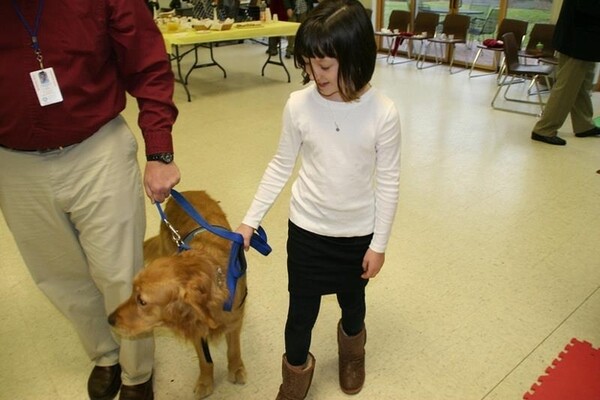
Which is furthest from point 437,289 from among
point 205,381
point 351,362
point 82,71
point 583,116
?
point 583,116

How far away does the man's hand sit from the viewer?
1.37 metres

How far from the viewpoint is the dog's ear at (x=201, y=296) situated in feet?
4.21

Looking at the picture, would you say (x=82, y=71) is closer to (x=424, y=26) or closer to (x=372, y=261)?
(x=372, y=261)

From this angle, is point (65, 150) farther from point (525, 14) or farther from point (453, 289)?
point (525, 14)

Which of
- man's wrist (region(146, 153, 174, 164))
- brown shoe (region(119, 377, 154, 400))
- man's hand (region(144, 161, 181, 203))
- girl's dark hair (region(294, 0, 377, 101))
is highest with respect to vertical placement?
girl's dark hair (region(294, 0, 377, 101))

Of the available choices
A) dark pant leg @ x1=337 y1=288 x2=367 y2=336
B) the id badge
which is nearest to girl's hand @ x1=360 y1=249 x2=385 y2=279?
dark pant leg @ x1=337 y1=288 x2=367 y2=336

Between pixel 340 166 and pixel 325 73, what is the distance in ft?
0.85

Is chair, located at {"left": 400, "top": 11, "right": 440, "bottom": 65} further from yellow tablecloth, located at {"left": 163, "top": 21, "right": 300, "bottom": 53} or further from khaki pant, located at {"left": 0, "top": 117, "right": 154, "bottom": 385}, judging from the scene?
khaki pant, located at {"left": 0, "top": 117, "right": 154, "bottom": 385}

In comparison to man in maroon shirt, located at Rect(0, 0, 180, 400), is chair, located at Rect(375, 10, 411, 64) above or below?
below

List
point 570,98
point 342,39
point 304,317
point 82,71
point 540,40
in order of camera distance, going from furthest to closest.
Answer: point 540,40 < point 570,98 < point 304,317 < point 82,71 < point 342,39

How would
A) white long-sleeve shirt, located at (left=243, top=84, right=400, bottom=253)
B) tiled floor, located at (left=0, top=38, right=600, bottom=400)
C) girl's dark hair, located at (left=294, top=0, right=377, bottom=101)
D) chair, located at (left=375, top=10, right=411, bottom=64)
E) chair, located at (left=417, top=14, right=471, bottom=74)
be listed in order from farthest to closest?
chair, located at (left=375, top=10, right=411, bottom=64) → chair, located at (left=417, top=14, right=471, bottom=74) → tiled floor, located at (left=0, top=38, right=600, bottom=400) → white long-sleeve shirt, located at (left=243, top=84, right=400, bottom=253) → girl's dark hair, located at (left=294, top=0, right=377, bottom=101)

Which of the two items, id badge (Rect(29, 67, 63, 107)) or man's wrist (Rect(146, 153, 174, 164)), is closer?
id badge (Rect(29, 67, 63, 107))

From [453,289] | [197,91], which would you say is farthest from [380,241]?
[197,91]

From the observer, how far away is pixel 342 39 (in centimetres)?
111
